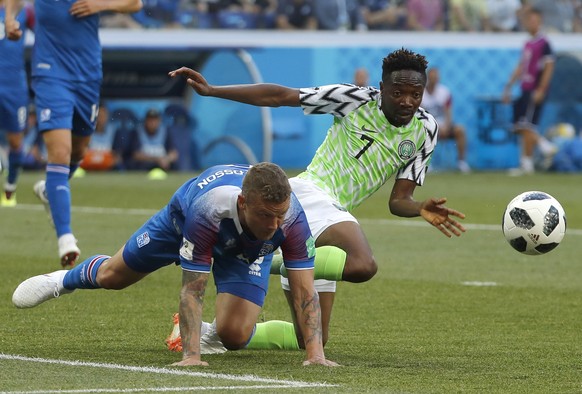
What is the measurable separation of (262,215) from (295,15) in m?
21.7

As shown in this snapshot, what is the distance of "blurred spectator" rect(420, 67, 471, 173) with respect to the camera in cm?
2645

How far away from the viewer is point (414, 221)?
16422 millimetres

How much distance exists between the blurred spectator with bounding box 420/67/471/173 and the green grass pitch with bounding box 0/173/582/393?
1152 centimetres

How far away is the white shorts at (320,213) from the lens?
25.0 ft

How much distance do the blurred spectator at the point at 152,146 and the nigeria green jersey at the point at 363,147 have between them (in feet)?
57.9

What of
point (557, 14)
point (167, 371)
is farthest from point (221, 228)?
point (557, 14)

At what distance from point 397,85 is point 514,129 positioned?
18322mm

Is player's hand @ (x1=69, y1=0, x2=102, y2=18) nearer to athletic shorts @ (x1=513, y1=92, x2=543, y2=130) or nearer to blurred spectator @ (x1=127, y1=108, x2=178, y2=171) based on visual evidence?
blurred spectator @ (x1=127, y1=108, x2=178, y2=171)

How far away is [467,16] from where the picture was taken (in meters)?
29.0

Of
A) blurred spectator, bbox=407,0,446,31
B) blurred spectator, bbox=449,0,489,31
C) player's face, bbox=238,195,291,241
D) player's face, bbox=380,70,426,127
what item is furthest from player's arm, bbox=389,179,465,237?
blurred spectator, bbox=449,0,489,31

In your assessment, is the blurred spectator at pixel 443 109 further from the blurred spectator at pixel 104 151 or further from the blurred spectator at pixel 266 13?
the blurred spectator at pixel 104 151

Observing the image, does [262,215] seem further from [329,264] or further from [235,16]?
[235,16]

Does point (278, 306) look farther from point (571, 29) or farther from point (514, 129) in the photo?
point (571, 29)

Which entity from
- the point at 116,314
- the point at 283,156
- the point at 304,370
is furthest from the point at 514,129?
the point at 304,370
